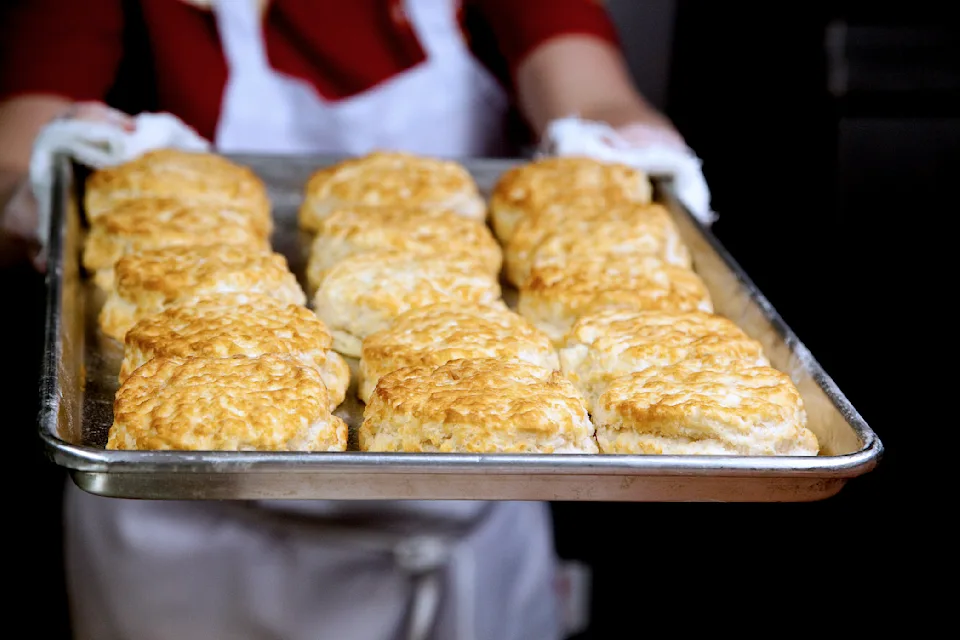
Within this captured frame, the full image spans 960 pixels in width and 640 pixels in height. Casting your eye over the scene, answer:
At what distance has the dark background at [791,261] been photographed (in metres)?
3.13

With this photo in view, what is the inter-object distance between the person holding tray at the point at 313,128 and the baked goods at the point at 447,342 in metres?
0.45

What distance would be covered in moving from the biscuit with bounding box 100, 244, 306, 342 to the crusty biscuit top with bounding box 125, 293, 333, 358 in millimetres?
65

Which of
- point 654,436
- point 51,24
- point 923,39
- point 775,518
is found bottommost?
point 775,518

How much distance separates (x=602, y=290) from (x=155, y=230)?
1.00m

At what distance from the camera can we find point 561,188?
2602 mm

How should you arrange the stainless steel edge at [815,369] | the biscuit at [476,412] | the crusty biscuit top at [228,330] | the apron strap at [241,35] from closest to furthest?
1. the stainless steel edge at [815,369]
2. the biscuit at [476,412]
3. the crusty biscuit top at [228,330]
4. the apron strap at [241,35]

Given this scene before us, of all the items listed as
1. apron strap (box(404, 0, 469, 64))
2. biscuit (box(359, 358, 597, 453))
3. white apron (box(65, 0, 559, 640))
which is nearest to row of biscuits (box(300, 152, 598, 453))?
biscuit (box(359, 358, 597, 453))

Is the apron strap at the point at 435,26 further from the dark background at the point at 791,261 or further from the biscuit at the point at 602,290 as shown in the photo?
the biscuit at the point at 602,290

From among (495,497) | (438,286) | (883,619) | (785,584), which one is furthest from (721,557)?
(495,497)

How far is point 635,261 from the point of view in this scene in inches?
87.7

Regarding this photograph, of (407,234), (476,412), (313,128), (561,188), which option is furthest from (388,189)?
(476,412)

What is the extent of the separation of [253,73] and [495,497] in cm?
227

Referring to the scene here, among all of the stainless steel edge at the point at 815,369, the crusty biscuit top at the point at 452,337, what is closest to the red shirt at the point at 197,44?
A: the stainless steel edge at the point at 815,369

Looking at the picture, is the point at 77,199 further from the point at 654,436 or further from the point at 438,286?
the point at 654,436
